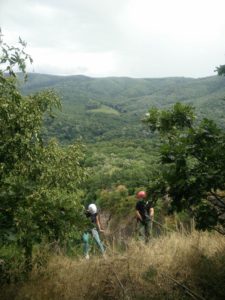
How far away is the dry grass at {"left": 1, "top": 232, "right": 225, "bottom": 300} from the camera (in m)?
5.34

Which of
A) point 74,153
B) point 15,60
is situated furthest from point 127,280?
point 74,153

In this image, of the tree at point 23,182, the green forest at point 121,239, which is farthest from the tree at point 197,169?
the tree at point 23,182

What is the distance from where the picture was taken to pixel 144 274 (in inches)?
223

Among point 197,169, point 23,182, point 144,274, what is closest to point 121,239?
point 144,274

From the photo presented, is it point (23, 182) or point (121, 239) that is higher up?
point (23, 182)

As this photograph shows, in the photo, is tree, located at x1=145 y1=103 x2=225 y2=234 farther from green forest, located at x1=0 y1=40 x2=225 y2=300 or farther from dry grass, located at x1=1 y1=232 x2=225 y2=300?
dry grass, located at x1=1 y1=232 x2=225 y2=300

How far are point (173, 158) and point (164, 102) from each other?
19727cm

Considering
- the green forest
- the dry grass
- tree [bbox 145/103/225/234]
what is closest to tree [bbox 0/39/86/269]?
the green forest

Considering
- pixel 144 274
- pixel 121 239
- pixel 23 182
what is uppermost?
pixel 23 182

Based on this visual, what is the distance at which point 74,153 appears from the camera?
10336 millimetres

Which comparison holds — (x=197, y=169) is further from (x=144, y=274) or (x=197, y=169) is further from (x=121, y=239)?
(x=121, y=239)

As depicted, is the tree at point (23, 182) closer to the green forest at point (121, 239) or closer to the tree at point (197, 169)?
the green forest at point (121, 239)

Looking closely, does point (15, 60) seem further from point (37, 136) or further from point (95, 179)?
point (95, 179)

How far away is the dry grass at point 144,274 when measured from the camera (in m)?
5.34
